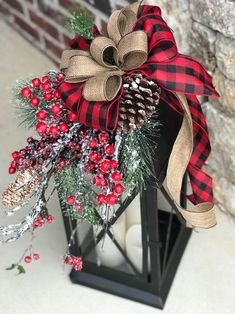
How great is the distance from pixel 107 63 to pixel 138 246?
0.43 meters

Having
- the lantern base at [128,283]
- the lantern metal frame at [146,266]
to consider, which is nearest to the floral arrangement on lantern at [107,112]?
the lantern metal frame at [146,266]

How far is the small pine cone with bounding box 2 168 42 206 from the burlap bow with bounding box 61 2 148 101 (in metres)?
0.18

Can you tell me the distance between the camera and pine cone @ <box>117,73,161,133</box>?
3.02 ft

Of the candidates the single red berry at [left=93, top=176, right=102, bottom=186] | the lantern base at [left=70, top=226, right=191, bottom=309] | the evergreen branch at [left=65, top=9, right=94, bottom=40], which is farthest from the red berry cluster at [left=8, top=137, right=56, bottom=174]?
the lantern base at [left=70, top=226, right=191, bottom=309]

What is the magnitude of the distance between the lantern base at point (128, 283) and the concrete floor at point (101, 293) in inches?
0.6

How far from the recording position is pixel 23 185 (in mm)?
993

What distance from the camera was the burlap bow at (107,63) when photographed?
0.91m

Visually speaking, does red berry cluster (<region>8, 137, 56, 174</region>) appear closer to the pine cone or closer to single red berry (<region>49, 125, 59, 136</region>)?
single red berry (<region>49, 125, 59, 136</region>)

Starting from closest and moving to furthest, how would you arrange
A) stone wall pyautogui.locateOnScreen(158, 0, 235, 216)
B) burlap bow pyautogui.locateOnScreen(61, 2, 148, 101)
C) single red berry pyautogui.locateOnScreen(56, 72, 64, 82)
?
burlap bow pyautogui.locateOnScreen(61, 2, 148, 101)
single red berry pyautogui.locateOnScreen(56, 72, 64, 82)
stone wall pyautogui.locateOnScreen(158, 0, 235, 216)

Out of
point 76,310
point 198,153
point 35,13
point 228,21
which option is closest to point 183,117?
point 198,153

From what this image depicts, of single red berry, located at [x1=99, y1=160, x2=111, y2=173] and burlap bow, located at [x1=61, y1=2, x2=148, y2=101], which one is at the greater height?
burlap bow, located at [x1=61, y1=2, x2=148, y2=101]

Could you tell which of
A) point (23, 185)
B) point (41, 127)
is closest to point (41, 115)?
point (41, 127)

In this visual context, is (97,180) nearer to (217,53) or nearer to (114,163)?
(114,163)

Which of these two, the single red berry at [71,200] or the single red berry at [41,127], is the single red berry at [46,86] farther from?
the single red berry at [71,200]
